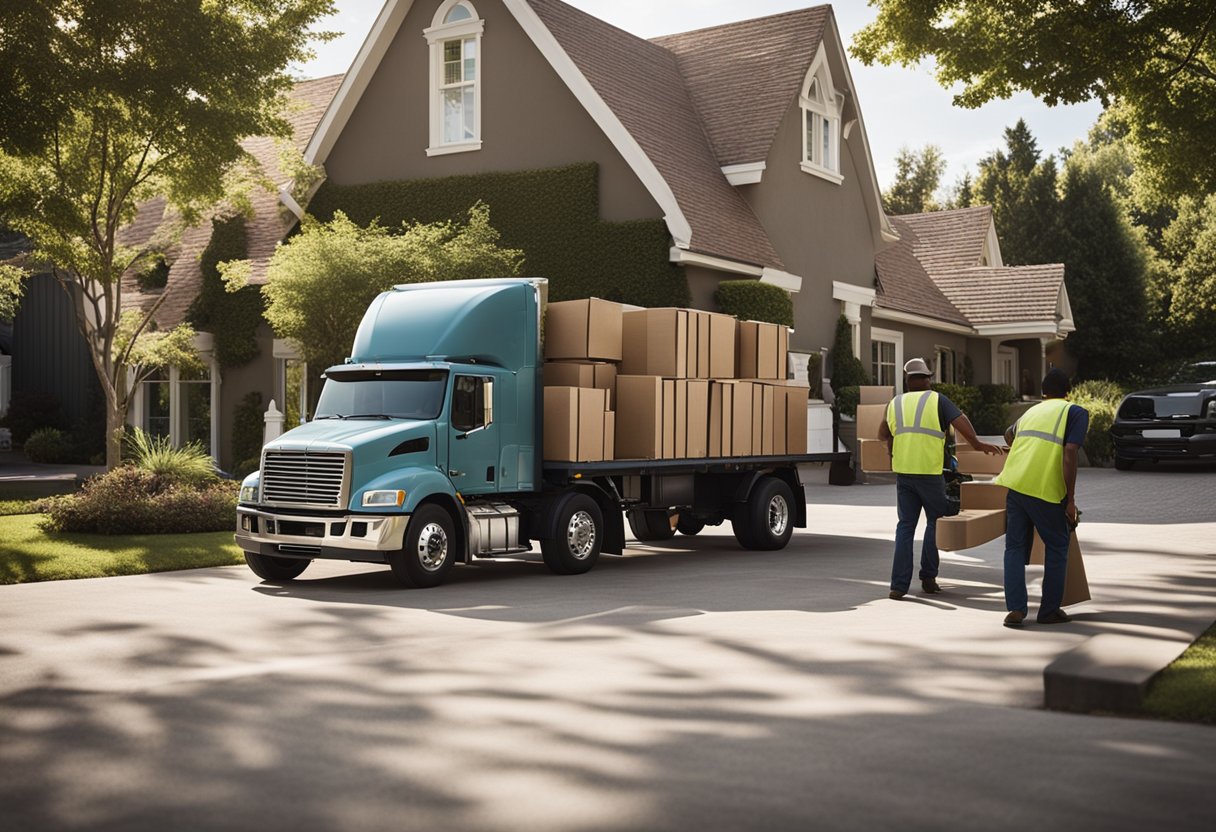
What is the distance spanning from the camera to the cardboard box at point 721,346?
1608cm

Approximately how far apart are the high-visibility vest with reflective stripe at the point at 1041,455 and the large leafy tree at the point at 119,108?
45.3 ft

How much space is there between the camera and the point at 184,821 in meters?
5.30

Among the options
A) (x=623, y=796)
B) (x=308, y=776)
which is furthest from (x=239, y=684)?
(x=623, y=796)

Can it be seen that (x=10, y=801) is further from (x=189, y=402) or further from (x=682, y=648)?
(x=189, y=402)

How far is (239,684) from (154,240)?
1667cm

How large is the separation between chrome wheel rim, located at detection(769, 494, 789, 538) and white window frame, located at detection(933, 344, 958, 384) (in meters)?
23.8

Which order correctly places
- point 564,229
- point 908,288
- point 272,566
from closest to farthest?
point 272,566
point 564,229
point 908,288

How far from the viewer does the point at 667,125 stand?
27.8 metres

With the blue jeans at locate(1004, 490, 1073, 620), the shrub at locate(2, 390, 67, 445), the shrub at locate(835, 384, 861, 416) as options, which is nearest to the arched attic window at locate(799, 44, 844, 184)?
the shrub at locate(835, 384, 861, 416)

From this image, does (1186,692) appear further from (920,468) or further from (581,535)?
(581,535)

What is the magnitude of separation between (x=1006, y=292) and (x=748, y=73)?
14.7 metres

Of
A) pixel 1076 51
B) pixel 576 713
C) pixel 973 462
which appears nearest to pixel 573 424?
pixel 973 462

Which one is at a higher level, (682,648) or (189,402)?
(189,402)

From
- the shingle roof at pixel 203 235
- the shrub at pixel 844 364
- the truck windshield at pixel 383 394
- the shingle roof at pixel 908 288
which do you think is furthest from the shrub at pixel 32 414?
the truck windshield at pixel 383 394
